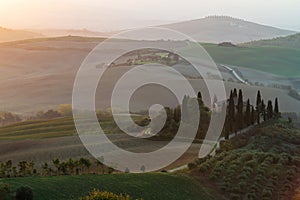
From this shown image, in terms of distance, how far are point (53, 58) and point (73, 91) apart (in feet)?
194

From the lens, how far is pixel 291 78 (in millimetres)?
142750

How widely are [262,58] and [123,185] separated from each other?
148452mm

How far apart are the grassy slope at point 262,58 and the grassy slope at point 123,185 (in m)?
126

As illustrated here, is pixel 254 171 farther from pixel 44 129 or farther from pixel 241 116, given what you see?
pixel 44 129

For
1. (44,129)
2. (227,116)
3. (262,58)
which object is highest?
(262,58)

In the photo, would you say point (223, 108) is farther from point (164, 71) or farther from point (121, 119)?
point (164, 71)

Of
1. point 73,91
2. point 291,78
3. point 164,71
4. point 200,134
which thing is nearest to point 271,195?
point 200,134

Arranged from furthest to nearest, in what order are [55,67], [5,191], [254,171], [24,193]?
1. [55,67]
2. [254,171]
3. [5,191]
4. [24,193]

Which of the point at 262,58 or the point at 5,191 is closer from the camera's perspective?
the point at 5,191

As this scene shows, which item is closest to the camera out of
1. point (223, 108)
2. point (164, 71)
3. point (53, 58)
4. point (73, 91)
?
point (223, 108)

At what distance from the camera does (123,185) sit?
89.7 ft

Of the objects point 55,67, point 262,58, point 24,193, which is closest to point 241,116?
point 24,193

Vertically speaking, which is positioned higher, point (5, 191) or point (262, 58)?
point (262, 58)

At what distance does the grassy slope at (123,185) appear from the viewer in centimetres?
2438
